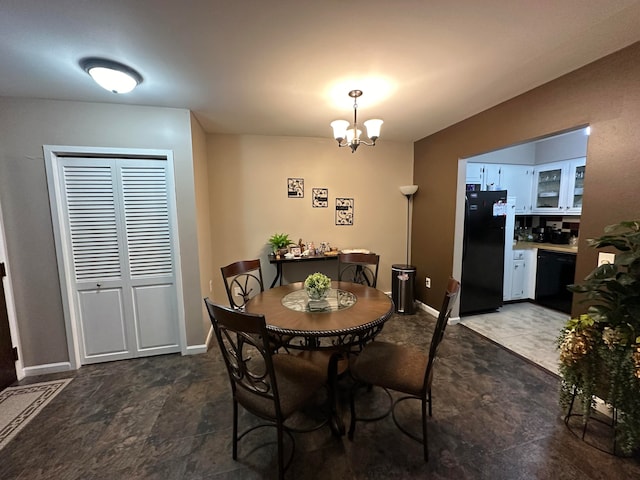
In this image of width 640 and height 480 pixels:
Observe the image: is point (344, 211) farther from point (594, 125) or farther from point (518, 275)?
point (518, 275)

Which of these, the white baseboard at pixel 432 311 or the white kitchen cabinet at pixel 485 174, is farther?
the white kitchen cabinet at pixel 485 174

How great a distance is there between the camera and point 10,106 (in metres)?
2.12

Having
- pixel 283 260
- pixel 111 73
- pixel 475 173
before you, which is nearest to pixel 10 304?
pixel 111 73

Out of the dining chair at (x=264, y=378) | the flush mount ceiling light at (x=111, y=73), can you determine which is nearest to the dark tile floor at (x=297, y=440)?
the dining chair at (x=264, y=378)

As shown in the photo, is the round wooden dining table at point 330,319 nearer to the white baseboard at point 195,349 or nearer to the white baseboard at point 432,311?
the white baseboard at point 195,349

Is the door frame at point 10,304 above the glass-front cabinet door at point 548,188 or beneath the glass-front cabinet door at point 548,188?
beneath

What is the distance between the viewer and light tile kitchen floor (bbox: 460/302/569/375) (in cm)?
252

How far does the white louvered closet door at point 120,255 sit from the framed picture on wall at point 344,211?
2181mm

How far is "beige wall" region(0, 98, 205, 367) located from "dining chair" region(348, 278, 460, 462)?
7.23ft

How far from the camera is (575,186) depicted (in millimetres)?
3707

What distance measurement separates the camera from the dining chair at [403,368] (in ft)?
4.70

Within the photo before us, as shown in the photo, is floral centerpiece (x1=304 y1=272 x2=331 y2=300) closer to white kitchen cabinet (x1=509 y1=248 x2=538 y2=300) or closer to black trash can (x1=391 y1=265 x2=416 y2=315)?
black trash can (x1=391 y1=265 x2=416 y2=315)

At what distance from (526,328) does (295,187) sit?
3.45 meters

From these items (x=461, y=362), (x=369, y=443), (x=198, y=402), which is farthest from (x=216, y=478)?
(x=461, y=362)
